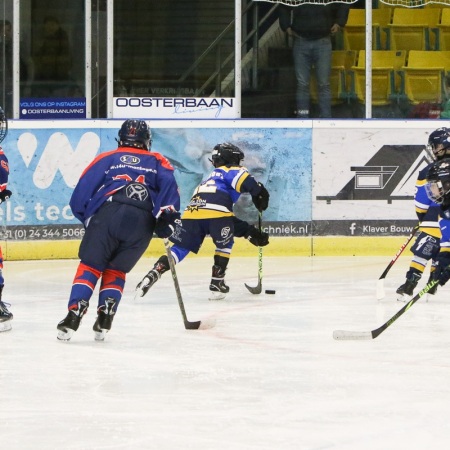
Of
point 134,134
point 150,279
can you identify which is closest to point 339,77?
point 150,279

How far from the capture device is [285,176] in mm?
9469

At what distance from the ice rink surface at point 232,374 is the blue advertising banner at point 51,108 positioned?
1.98 m

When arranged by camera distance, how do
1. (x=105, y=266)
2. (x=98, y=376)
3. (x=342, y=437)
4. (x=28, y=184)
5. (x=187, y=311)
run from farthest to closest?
(x=28, y=184) < (x=187, y=311) < (x=105, y=266) < (x=98, y=376) < (x=342, y=437)

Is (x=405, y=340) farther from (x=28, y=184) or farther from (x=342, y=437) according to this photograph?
(x=28, y=184)

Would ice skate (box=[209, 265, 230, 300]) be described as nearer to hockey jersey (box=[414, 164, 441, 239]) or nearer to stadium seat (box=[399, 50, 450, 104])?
hockey jersey (box=[414, 164, 441, 239])

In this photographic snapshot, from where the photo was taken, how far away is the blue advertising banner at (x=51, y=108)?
957 centimetres

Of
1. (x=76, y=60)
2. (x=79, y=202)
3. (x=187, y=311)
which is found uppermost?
(x=76, y=60)

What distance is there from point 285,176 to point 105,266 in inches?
153

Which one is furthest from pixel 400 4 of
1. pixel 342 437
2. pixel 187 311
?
pixel 342 437

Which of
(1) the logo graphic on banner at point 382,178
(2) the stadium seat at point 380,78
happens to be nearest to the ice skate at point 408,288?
(1) the logo graphic on banner at point 382,178

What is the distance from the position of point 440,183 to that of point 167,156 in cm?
410

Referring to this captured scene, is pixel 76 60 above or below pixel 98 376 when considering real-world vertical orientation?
above

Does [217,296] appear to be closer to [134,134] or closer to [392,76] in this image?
[134,134]

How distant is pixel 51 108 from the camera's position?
9.60 meters
